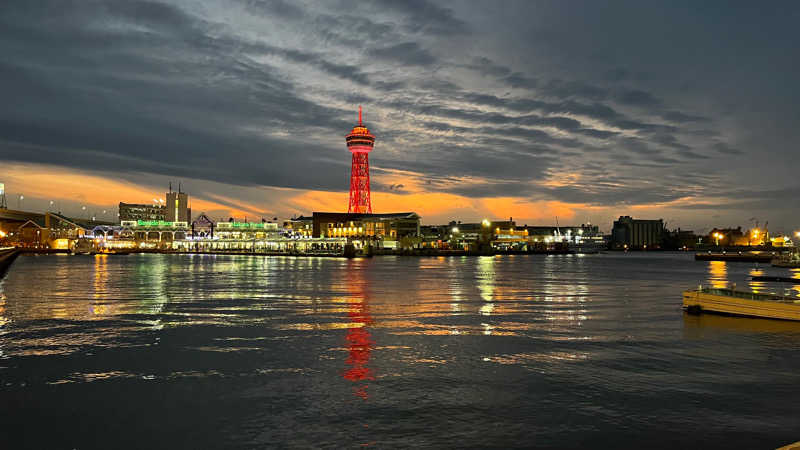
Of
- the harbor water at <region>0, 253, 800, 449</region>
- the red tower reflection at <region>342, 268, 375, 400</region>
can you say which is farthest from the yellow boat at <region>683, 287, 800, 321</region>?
the red tower reflection at <region>342, 268, 375, 400</region>

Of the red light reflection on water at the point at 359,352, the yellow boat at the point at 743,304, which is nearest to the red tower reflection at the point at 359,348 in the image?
the red light reflection on water at the point at 359,352

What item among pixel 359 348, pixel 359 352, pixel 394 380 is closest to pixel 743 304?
pixel 359 348

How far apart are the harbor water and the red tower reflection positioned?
0.11 meters

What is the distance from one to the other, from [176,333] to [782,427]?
23402mm

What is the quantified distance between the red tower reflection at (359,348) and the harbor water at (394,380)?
112mm

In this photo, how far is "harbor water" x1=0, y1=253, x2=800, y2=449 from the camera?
42.1ft

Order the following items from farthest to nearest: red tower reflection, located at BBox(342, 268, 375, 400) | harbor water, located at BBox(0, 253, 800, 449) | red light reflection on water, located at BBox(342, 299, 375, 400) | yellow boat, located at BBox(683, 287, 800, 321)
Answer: yellow boat, located at BBox(683, 287, 800, 321) → red tower reflection, located at BBox(342, 268, 375, 400) → red light reflection on water, located at BBox(342, 299, 375, 400) → harbor water, located at BBox(0, 253, 800, 449)

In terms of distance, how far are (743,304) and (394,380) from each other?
984 inches

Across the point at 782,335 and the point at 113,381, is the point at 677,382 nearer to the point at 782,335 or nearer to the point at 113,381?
the point at 782,335

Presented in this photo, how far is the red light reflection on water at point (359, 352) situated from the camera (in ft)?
56.5

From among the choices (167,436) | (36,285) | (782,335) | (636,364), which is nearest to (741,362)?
(636,364)

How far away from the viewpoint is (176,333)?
26281 mm

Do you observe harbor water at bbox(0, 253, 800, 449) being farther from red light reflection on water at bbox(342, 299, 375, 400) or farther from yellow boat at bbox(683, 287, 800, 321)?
yellow boat at bbox(683, 287, 800, 321)

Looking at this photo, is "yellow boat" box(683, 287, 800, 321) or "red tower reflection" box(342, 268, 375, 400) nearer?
"red tower reflection" box(342, 268, 375, 400)
